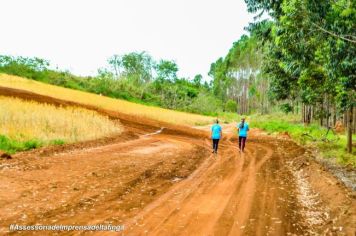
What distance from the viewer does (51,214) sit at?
676 centimetres

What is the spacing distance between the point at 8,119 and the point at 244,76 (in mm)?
85999

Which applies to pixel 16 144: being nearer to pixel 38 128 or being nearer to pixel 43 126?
pixel 38 128

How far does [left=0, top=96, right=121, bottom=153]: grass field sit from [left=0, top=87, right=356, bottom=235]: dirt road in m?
1.59

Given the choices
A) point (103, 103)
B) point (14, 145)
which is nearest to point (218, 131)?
point (14, 145)

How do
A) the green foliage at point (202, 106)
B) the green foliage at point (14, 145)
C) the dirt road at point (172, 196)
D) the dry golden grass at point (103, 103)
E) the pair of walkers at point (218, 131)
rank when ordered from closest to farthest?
the dirt road at point (172, 196), the green foliage at point (14, 145), the pair of walkers at point (218, 131), the dry golden grass at point (103, 103), the green foliage at point (202, 106)

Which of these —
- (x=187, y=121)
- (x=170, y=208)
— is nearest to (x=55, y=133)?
(x=170, y=208)

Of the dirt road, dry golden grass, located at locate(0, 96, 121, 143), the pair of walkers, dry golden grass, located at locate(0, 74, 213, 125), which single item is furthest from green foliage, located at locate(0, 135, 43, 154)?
dry golden grass, located at locate(0, 74, 213, 125)

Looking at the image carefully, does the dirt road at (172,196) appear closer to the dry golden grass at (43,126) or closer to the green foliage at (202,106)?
the dry golden grass at (43,126)

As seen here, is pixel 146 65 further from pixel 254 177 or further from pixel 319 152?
pixel 254 177

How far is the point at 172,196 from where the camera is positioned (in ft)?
28.0

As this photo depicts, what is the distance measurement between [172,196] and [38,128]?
442 inches

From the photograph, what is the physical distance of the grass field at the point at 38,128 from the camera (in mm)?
14945

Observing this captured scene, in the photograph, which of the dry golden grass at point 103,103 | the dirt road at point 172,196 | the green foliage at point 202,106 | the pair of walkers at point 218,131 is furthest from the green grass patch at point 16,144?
the green foliage at point 202,106

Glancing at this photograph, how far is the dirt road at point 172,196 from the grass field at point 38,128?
1592mm
